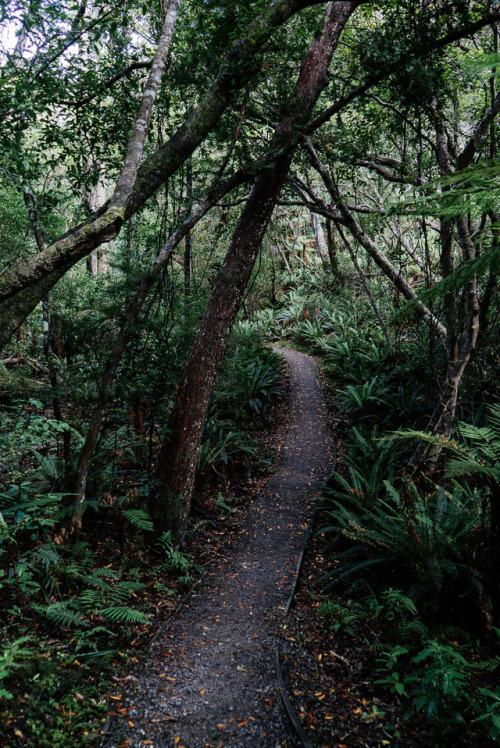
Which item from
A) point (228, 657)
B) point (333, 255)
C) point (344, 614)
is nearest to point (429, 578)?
point (344, 614)

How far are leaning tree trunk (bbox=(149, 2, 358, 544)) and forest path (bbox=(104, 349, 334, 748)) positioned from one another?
924mm

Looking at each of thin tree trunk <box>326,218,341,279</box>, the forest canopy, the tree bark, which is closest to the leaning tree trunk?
the forest canopy

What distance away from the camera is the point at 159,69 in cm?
350

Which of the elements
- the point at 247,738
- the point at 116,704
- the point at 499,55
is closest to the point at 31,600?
the point at 116,704

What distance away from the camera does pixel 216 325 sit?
4438 mm

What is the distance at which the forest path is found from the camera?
2.32m

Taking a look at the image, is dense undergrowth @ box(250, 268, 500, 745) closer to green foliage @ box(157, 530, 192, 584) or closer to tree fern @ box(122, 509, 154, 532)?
green foliage @ box(157, 530, 192, 584)

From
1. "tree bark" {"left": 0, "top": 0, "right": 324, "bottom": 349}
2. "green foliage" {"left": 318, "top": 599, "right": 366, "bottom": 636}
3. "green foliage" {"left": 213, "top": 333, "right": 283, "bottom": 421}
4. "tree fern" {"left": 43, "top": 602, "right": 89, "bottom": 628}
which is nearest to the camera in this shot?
"tree bark" {"left": 0, "top": 0, "right": 324, "bottom": 349}

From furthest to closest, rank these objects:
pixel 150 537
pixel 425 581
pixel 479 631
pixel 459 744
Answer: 1. pixel 150 537
2. pixel 425 581
3. pixel 479 631
4. pixel 459 744

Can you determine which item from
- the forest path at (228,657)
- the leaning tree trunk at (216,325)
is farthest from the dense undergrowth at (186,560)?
the leaning tree trunk at (216,325)

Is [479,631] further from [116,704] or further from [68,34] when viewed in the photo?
[68,34]

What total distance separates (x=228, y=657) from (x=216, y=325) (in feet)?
10.4

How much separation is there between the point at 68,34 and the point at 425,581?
5.92 meters

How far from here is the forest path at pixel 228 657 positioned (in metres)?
2.32
